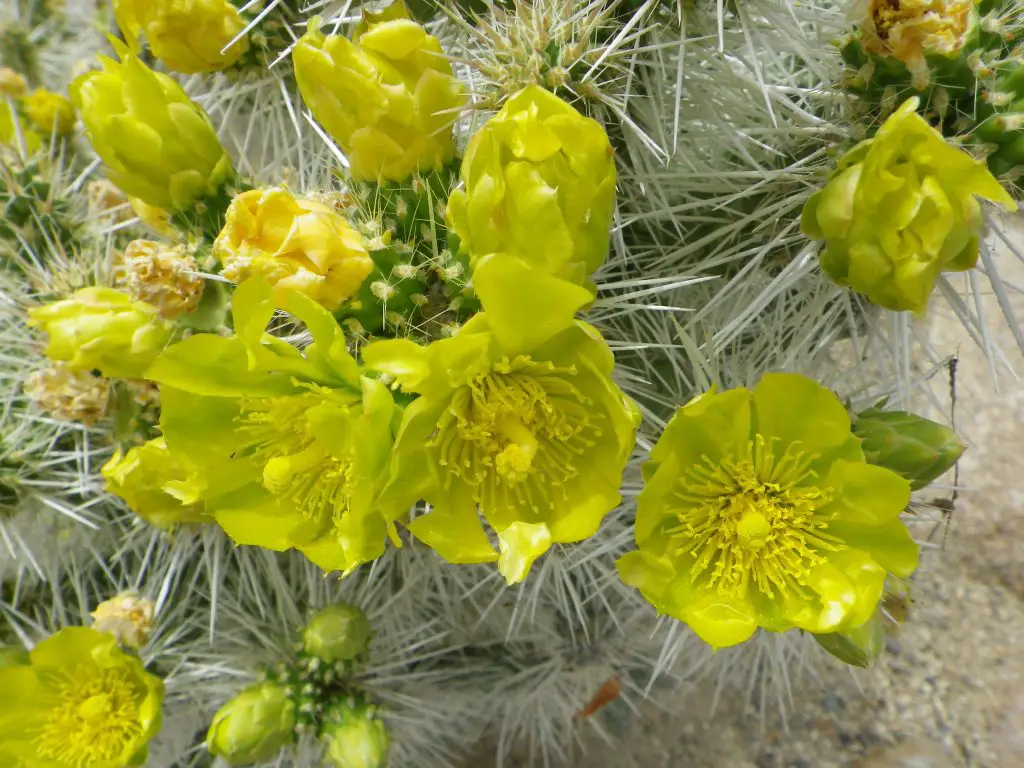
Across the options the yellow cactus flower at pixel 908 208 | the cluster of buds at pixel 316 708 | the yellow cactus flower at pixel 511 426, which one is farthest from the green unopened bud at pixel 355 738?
the yellow cactus flower at pixel 908 208

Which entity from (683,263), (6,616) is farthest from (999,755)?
(6,616)

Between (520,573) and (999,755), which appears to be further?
(999,755)

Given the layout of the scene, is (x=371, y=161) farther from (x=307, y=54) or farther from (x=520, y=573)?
(x=520, y=573)

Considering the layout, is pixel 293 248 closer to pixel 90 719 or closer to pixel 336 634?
pixel 336 634

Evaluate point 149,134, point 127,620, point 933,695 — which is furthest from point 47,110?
point 933,695

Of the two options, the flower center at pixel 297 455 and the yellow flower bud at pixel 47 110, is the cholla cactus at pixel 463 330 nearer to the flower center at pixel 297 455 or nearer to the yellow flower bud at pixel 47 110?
the flower center at pixel 297 455

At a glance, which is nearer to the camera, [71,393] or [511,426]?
[511,426]

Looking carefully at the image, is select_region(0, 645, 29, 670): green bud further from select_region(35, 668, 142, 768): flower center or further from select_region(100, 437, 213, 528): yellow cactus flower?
select_region(100, 437, 213, 528): yellow cactus flower

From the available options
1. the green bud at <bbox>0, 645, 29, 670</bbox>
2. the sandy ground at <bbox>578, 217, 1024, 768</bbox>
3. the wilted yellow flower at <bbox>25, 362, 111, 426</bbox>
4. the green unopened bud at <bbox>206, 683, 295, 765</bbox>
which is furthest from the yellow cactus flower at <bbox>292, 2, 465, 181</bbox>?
the sandy ground at <bbox>578, 217, 1024, 768</bbox>
